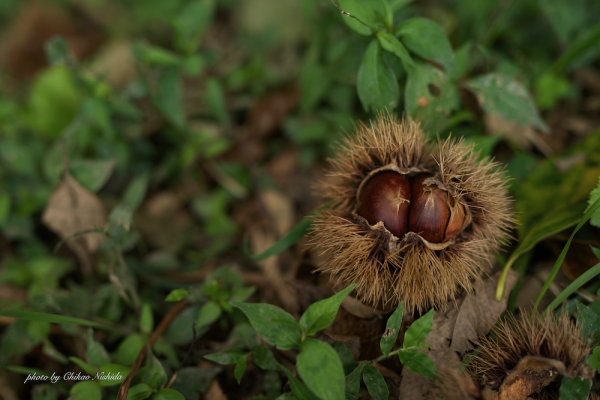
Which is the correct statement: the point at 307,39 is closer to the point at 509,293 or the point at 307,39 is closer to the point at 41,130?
the point at 41,130

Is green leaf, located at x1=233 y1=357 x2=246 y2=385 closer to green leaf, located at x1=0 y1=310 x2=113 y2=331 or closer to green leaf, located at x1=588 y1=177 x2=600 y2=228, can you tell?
green leaf, located at x1=0 y1=310 x2=113 y2=331

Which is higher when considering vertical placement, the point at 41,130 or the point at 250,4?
the point at 250,4

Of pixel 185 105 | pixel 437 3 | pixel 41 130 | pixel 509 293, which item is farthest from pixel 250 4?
pixel 509 293

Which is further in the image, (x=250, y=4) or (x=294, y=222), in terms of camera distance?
(x=250, y=4)

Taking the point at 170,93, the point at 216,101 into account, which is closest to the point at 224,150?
the point at 216,101

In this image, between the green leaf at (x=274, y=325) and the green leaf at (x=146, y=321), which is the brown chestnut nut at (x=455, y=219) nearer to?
the green leaf at (x=274, y=325)

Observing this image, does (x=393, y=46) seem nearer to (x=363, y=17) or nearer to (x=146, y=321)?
(x=363, y=17)
